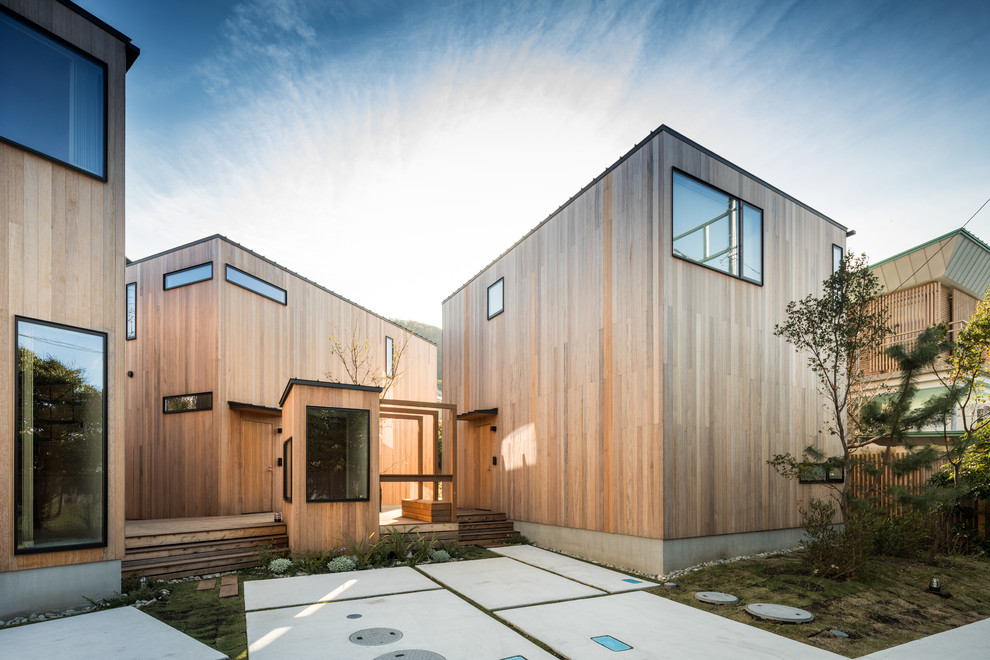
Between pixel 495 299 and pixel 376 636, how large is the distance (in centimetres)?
788

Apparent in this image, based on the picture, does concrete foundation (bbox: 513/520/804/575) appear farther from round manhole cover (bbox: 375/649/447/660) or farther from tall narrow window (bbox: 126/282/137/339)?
tall narrow window (bbox: 126/282/137/339)

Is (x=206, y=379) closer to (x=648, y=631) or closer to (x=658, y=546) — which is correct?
(x=658, y=546)

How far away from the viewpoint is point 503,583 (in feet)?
20.8

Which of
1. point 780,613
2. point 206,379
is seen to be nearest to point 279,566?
point 206,379

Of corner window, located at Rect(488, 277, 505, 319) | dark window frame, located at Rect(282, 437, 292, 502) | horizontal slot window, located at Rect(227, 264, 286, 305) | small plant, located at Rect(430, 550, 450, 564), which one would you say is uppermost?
horizontal slot window, located at Rect(227, 264, 286, 305)

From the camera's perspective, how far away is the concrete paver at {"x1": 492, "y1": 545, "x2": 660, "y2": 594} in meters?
6.32

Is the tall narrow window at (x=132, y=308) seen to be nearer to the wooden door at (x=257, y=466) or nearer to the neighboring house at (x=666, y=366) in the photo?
the wooden door at (x=257, y=466)

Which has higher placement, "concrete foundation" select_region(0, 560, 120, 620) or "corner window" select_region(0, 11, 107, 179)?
"corner window" select_region(0, 11, 107, 179)

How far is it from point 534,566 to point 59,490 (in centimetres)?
541

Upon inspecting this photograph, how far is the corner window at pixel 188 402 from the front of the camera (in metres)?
10.3

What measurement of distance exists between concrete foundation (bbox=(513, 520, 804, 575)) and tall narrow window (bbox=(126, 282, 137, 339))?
916cm

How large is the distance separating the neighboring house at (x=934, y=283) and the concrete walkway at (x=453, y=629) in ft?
33.8

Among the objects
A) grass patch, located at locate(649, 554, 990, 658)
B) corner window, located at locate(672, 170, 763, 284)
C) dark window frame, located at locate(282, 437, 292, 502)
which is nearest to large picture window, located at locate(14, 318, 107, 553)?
dark window frame, located at locate(282, 437, 292, 502)

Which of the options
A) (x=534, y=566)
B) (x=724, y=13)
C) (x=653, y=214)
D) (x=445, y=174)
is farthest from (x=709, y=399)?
(x=445, y=174)
